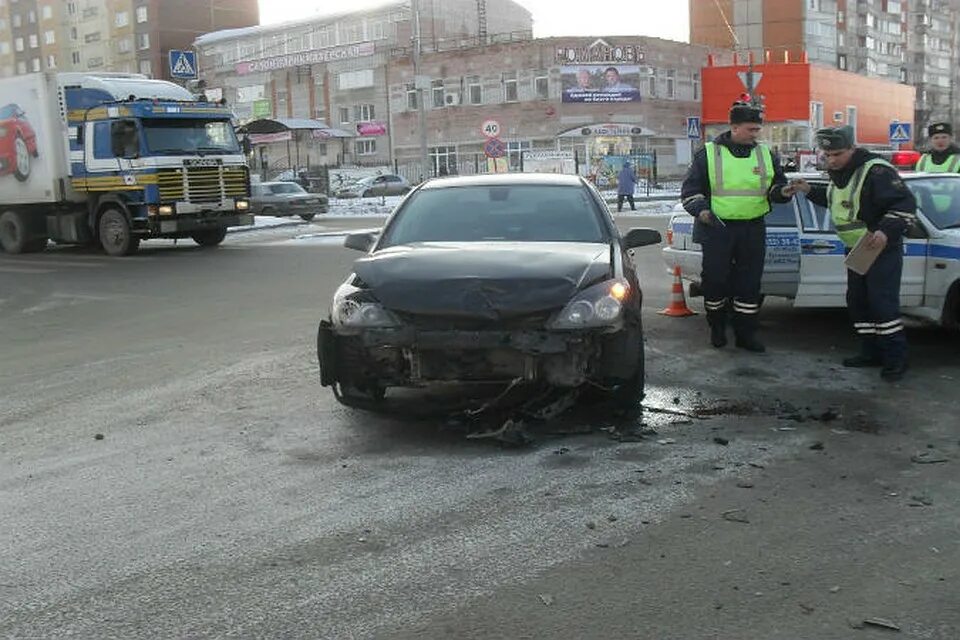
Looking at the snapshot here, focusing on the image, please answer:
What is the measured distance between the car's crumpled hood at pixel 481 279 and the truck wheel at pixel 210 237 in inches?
618

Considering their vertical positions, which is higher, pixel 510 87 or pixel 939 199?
pixel 510 87

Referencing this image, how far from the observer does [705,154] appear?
7.43 m

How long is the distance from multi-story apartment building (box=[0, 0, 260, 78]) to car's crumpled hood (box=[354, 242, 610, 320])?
279 ft

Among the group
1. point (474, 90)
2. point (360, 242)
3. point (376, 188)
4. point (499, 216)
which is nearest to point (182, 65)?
point (360, 242)

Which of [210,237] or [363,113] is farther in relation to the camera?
[363,113]

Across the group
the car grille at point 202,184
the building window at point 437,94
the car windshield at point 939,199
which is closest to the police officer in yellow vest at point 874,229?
the car windshield at point 939,199

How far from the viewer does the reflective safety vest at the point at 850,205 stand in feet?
21.5

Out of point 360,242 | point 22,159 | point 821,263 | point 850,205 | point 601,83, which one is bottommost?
point 821,263

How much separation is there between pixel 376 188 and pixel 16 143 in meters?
28.5

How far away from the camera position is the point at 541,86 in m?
55.1

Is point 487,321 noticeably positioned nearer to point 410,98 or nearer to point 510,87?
point 510,87

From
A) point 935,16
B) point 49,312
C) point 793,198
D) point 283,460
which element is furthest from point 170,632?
point 935,16

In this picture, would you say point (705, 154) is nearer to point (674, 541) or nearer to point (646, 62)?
point (674, 541)

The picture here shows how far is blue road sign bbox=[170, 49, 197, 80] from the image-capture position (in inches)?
858
